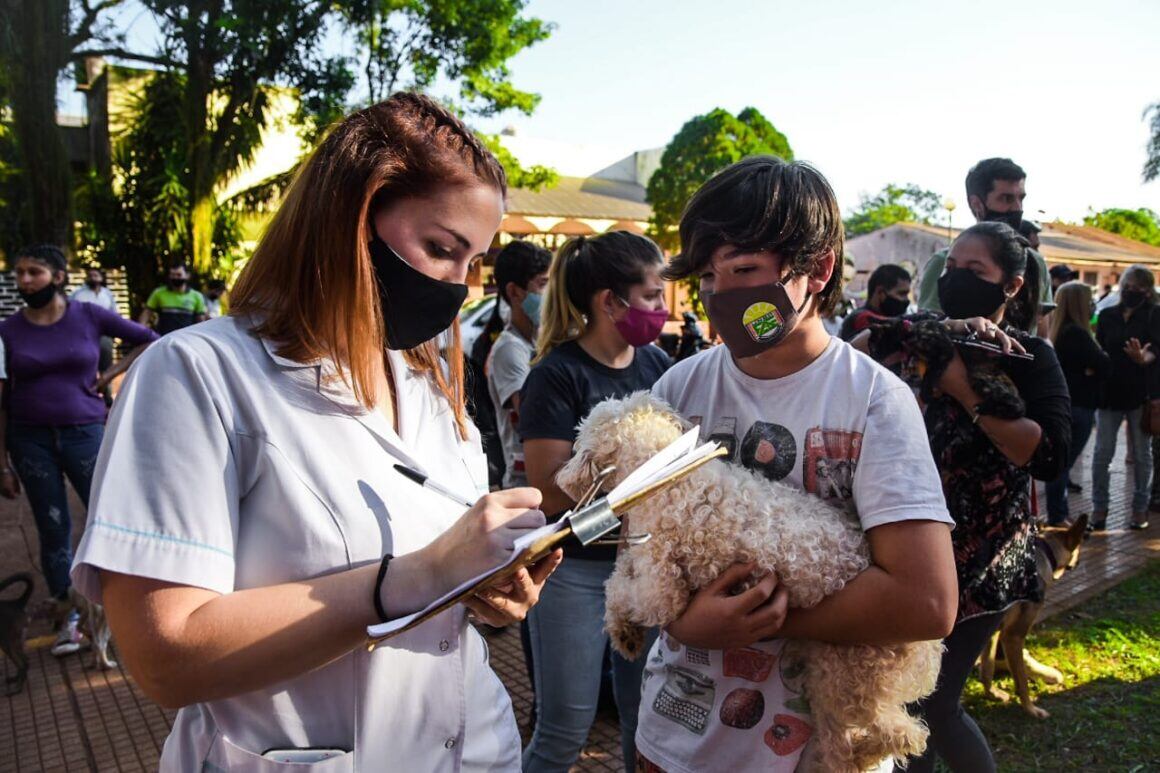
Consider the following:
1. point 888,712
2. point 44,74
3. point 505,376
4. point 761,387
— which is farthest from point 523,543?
point 44,74

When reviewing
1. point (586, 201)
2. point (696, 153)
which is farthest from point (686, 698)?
point (586, 201)

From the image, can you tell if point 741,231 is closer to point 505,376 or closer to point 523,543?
point 523,543

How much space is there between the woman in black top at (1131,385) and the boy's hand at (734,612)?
22.9 feet

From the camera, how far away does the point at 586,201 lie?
101 feet

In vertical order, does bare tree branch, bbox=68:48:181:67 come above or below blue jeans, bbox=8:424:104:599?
above

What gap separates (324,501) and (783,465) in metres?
1.00

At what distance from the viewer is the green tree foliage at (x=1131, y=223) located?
65.9 m

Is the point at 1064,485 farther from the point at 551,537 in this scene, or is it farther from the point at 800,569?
the point at 551,537

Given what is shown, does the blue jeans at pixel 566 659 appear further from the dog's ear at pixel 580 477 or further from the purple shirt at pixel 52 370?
the purple shirt at pixel 52 370

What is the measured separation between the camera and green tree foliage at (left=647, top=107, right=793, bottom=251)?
2456cm

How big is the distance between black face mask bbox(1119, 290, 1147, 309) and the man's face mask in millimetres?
7351

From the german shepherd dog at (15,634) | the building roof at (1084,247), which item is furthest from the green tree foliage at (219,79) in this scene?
the building roof at (1084,247)

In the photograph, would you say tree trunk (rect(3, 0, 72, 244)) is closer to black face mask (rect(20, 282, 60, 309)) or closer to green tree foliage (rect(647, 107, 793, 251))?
black face mask (rect(20, 282, 60, 309))

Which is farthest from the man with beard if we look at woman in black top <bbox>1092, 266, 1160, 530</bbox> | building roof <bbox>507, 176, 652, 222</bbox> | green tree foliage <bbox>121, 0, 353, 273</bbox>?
building roof <bbox>507, 176, 652, 222</bbox>
